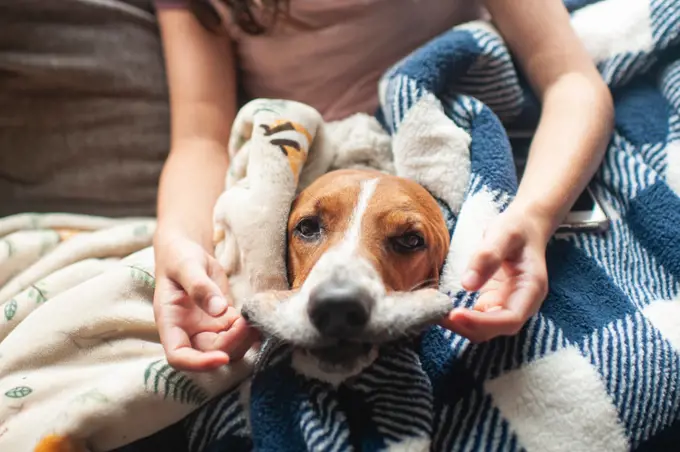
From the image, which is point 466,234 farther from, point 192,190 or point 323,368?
point 192,190

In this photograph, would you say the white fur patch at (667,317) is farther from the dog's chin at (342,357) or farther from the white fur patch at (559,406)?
the dog's chin at (342,357)

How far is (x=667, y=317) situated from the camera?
803mm

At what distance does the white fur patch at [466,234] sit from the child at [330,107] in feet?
0.16

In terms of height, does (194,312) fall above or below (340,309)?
below

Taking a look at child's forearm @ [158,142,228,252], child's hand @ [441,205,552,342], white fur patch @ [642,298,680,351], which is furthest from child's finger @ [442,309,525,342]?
child's forearm @ [158,142,228,252]

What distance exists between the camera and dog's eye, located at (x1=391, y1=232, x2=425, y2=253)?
83 centimetres

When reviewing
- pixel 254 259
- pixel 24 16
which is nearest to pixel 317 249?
pixel 254 259

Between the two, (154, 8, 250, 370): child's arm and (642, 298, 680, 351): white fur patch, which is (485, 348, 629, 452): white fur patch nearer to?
(642, 298, 680, 351): white fur patch

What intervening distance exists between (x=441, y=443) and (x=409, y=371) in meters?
0.09

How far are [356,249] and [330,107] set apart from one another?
50 cm

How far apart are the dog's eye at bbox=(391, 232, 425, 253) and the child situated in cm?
11

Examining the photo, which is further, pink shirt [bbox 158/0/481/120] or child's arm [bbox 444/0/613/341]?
pink shirt [bbox 158/0/481/120]

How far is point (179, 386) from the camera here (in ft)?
2.52

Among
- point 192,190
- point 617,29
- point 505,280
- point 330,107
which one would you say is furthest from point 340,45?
point 505,280
